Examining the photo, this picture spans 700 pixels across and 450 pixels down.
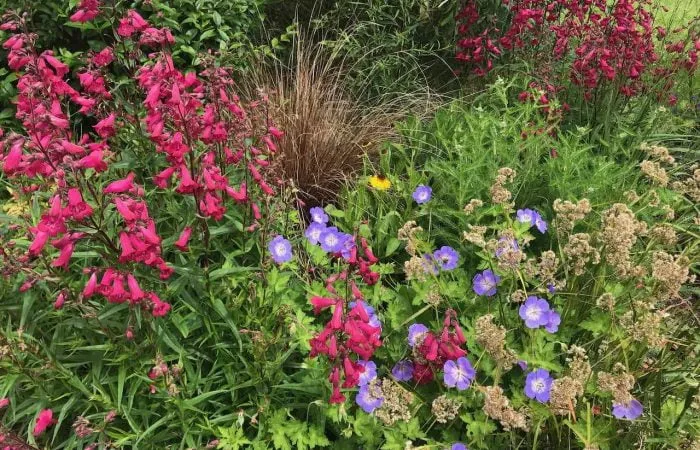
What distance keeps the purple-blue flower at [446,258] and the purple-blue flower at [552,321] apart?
48 centimetres

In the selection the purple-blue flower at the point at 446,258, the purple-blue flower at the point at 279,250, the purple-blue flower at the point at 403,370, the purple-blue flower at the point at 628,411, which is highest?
the purple-blue flower at the point at 279,250

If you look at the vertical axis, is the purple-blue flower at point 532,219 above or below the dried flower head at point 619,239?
below

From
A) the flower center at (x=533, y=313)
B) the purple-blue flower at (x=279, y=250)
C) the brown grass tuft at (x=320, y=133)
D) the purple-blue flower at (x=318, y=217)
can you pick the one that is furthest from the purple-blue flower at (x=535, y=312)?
the brown grass tuft at (x=320, y=133)

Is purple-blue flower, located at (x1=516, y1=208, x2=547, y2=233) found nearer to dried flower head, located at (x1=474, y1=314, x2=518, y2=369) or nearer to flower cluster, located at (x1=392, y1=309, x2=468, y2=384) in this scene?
flower cluster, located at (x1=392, y1=309, x2=468, y2=384)

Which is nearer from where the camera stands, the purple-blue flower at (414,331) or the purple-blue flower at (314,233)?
the purple-blue flower at (414,331)

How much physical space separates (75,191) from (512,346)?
5.66 ft

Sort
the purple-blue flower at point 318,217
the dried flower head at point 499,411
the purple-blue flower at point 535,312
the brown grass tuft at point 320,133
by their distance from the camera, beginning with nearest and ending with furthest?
the dried flower head at point 499,411, the purple-blue flower at point 535,312, the purple-blue flower at point 318,217, the brown grass tuft at point 320,133

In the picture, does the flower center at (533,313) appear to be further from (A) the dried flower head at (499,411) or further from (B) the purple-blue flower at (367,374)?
(B) the purple-blue flower at (367,374)

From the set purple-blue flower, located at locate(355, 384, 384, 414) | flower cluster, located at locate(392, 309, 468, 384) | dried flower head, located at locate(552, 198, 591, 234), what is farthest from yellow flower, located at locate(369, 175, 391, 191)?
purple-blue flower, located at locate(355, 384, 384, 414)

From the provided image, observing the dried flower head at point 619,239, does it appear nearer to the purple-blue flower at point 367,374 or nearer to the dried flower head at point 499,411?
the dried flower head at point 499,411

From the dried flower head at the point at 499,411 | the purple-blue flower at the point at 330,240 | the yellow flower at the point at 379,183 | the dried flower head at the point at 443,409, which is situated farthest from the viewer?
the yellow flower at the point at 379,183

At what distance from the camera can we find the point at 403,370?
229cm

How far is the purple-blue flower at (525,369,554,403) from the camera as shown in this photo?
2061 mm

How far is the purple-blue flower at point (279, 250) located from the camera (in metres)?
2.44
